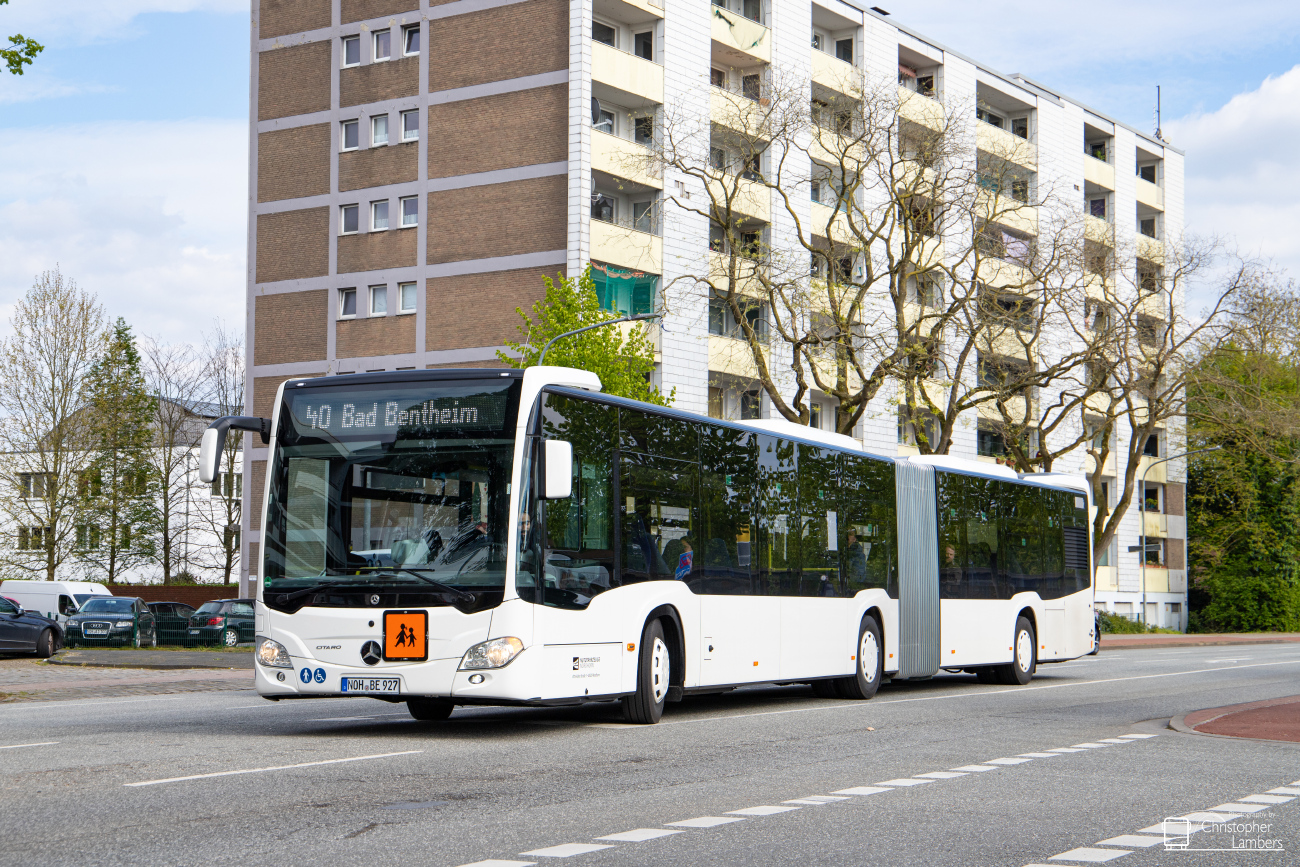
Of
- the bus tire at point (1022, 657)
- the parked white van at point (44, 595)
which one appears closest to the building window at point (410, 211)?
the parked white van at point (44, 595)

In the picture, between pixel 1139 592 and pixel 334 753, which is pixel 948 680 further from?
pixel 1139 592

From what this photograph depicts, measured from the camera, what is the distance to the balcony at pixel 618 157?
4259cm

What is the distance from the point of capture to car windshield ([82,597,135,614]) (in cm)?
3794

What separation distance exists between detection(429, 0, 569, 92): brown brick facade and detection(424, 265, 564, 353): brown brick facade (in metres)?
6.03

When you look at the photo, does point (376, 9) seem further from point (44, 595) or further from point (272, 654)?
point (272, 654)

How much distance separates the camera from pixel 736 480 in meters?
15.5

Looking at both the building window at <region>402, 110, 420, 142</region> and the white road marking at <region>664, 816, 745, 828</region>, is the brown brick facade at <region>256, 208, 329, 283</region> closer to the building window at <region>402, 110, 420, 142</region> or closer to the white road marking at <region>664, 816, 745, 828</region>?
the building window at <region>402, 110, 420, 142</region>

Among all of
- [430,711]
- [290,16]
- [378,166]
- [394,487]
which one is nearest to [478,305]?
[378,166]

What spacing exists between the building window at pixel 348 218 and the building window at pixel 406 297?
273 cm

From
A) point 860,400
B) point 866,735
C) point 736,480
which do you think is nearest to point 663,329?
point 860,400

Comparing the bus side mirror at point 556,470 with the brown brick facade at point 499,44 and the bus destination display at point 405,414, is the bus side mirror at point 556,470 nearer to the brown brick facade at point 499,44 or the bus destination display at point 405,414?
the bus destination display at point 405,414

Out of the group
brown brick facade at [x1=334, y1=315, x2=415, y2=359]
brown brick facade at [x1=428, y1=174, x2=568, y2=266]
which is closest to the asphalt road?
brown brick facade at [x1=428, y1=174, x2=568, y2=266]

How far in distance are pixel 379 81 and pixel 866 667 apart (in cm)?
3366

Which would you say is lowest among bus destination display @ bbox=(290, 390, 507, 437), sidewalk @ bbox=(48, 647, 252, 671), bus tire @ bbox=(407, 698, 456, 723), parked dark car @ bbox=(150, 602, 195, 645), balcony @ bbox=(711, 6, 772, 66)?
sidewalk @ bbox=(48, 647, 252, 671)
